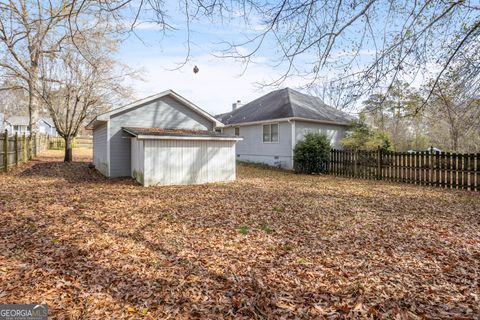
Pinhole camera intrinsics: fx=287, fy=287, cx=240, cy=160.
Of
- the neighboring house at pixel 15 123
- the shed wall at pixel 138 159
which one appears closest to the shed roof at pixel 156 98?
the shed wall at pixel 138 159

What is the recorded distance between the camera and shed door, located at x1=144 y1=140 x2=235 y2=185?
10.8 metres

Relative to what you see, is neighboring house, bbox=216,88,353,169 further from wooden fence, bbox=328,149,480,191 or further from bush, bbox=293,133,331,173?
Answer: wooden fence, bbox=328,149,480,191

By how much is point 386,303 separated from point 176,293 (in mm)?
2300

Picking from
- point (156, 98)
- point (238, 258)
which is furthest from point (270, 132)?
point (238, 258)

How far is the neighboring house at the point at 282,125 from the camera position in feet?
55.9

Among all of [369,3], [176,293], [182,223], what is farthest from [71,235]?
[369,3]

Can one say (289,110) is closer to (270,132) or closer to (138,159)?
(270,132)

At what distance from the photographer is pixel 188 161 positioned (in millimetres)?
11484

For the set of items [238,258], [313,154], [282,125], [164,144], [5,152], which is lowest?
[238,258]

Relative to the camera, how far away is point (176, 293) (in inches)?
128

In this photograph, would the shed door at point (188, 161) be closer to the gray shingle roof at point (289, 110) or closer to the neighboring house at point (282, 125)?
the neighboring house at point (282, 125)

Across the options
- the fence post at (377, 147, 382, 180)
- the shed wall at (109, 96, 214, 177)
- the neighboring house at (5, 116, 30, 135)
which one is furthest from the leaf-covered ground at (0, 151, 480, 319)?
the neighboring house at (5, 116, 30, 135)

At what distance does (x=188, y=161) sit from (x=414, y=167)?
9.37 metres

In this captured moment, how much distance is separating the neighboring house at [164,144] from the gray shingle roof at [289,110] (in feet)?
17.1
